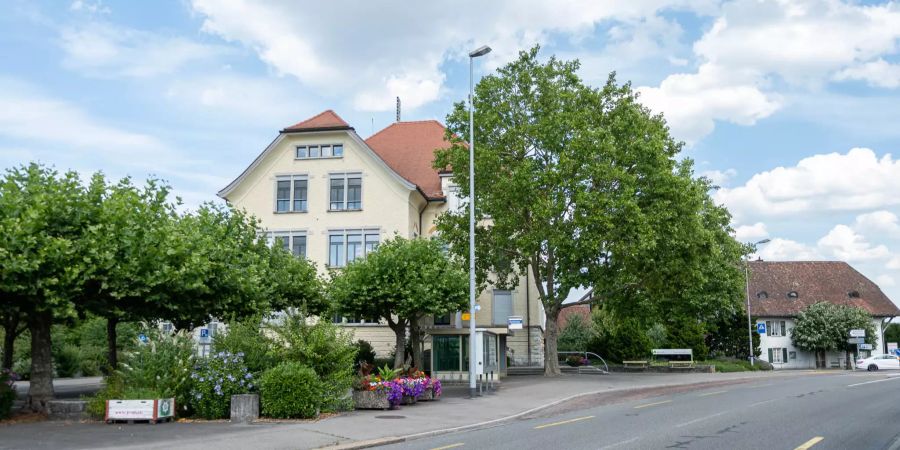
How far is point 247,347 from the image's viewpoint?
766 inches

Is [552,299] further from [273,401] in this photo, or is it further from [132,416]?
[132,416]

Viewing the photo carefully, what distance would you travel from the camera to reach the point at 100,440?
14.2 metres

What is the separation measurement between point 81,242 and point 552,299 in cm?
2351

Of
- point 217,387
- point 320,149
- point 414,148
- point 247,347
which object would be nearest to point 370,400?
point 247,347

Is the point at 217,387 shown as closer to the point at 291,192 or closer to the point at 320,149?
the point at 291,192

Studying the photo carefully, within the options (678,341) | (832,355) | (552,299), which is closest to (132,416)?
(552,299)

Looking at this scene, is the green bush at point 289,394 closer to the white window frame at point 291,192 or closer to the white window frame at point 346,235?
the white window frame at point 346,235

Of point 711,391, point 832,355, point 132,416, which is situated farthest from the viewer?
point 832,355

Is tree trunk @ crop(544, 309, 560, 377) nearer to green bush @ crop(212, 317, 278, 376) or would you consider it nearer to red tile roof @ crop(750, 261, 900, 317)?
green bush @ crop(212, 317, 278, 376)

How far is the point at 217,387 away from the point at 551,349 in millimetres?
21224

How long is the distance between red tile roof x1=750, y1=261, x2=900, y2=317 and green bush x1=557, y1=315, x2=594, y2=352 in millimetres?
20775

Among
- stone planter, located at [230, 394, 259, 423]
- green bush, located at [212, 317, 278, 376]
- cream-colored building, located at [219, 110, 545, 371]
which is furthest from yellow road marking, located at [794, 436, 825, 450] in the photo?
cream-colored building, located at [219, 110, 545, 371]

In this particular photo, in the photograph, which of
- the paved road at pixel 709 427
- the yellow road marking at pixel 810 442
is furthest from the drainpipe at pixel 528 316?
the yellow road marking at pixel 810 442

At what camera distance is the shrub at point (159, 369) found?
18.0 m
